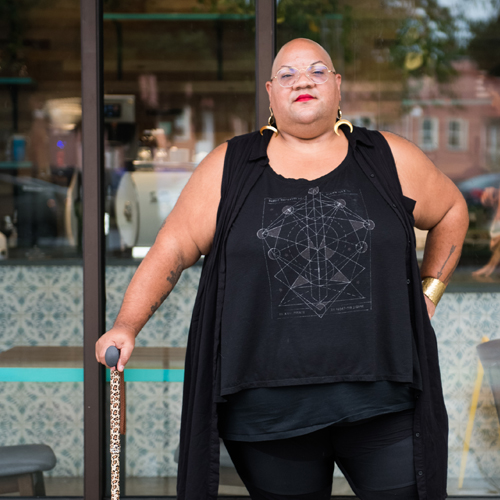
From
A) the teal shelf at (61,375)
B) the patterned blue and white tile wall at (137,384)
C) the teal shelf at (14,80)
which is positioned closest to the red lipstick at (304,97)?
the patterned blue and white tile wall at (137,384)

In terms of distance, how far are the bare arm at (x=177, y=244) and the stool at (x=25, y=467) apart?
141 cm

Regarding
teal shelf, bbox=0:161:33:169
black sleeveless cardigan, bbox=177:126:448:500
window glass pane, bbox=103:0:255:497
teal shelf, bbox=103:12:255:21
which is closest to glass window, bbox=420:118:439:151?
window glass pane, bbox=103:0:255:497

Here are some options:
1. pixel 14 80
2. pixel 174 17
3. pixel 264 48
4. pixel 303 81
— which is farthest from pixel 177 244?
pixel 174 17

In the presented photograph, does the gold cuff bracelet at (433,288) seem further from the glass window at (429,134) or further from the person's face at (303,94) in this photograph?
the glass window at (429,134)

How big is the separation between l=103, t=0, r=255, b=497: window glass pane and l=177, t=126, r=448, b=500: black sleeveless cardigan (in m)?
1.07

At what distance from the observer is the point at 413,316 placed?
1597 mm

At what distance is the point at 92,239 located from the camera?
2428 mm

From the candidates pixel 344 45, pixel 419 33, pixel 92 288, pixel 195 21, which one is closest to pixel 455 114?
pixel 419 33

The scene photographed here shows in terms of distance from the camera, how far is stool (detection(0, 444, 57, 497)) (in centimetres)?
265

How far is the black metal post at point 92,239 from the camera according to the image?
2373mm

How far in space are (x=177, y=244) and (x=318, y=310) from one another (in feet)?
1.33

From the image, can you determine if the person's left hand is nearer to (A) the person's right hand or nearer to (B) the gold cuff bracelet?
(B) the gold cuff bracelet

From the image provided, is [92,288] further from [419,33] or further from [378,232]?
[419,33]

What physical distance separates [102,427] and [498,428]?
5.60 ft
